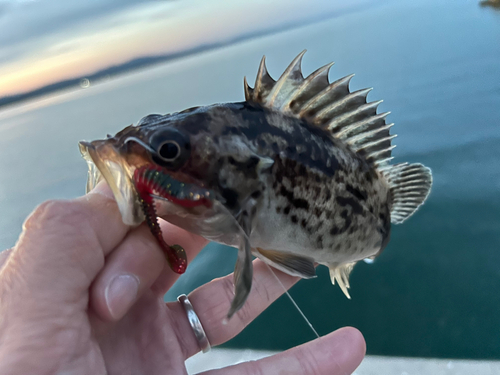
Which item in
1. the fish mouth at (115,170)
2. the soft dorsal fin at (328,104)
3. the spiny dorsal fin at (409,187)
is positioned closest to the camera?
the fish mouth at (115,170)

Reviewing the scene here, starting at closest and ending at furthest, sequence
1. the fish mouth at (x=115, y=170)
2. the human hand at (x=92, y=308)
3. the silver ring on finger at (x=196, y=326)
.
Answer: the human hand at (x=92, y=308) → the fish mouth at (x=115, y=170) → the silver ring on finger at (x=196, y=326)

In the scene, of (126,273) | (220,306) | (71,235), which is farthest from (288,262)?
(71,235)

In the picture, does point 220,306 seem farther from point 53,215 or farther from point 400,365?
point 400,365

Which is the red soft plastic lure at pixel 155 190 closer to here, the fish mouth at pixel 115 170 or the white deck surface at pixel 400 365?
the fish mouth at pixel 115 170

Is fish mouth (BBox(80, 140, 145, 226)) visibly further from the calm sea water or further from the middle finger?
the calm sea water

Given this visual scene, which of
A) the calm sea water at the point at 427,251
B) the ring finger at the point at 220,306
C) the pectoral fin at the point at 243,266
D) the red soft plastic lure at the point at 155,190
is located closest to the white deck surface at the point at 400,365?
the calm sea water at the point at 427,251

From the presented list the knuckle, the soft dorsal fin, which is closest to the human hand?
the knuckle

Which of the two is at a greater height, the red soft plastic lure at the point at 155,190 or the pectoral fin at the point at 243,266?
the red soft plastic lure at the point at 155,190

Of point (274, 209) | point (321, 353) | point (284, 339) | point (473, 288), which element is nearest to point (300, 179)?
point (274, 209)
